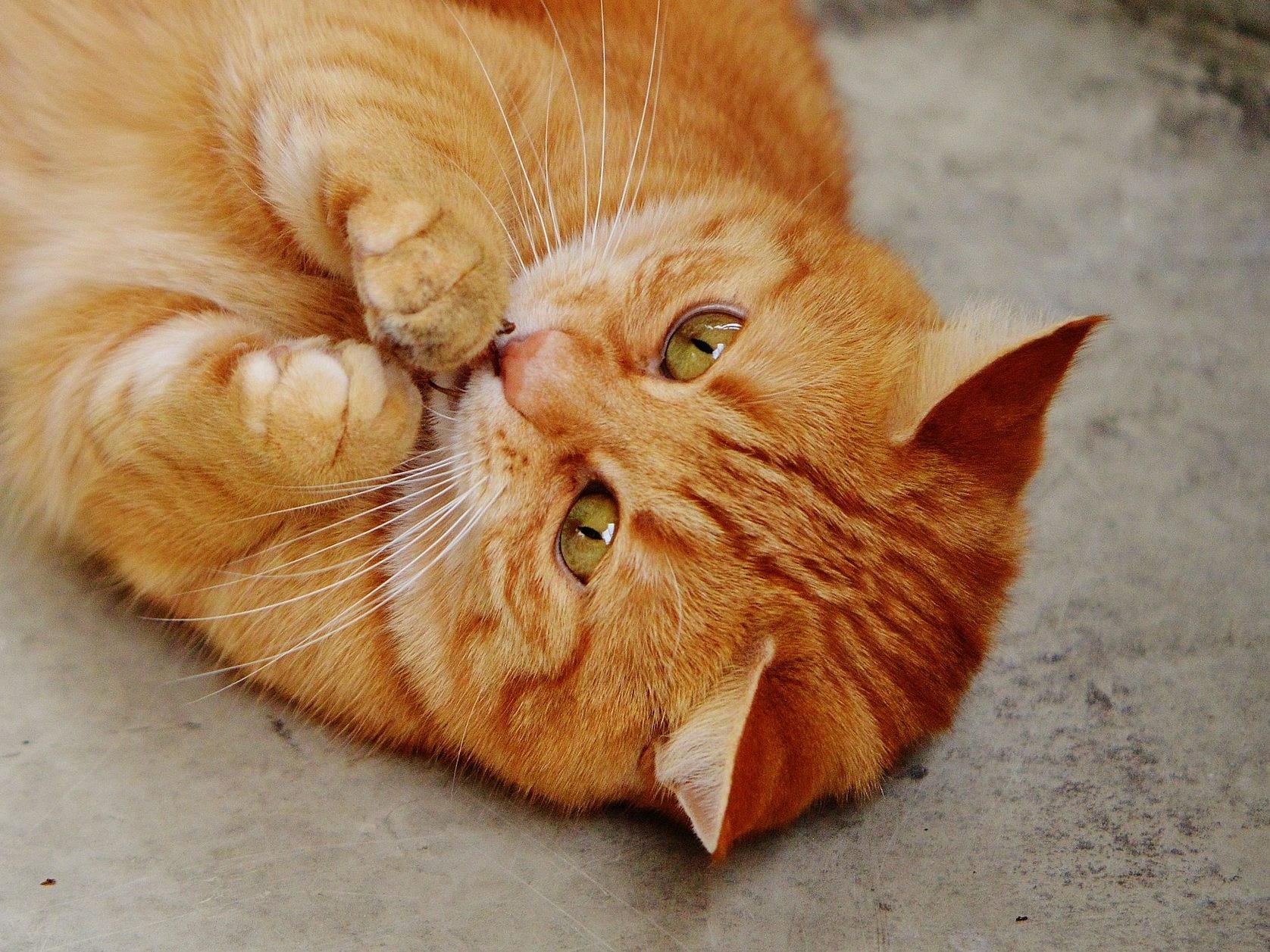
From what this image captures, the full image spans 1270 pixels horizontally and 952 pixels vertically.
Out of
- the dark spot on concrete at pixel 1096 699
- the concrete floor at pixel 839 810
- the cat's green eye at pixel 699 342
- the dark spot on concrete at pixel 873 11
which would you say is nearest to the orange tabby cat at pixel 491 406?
the cat's green eye at pixel 699 342

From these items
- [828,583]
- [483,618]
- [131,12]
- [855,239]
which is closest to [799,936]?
[828,583]

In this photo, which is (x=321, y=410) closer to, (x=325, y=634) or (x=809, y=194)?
(x=325, y=634)

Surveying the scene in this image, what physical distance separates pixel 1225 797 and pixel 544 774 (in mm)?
1320

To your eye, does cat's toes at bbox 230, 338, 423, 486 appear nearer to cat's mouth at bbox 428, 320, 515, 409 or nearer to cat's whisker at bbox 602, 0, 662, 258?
cat's mouth at bbox 428, 320, 515, 409

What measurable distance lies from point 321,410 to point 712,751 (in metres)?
0.80

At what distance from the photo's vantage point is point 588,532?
176 centimetres

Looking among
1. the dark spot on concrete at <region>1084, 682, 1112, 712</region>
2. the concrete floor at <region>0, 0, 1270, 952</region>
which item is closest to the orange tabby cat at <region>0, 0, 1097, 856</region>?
the concrete floor at <region>0, 0, 1270, 952</region>

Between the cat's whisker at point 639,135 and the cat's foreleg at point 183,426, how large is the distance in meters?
0.46

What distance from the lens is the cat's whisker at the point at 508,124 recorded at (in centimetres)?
201

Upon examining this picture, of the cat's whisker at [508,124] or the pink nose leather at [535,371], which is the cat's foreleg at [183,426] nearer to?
the pink nose leather at [535,371]

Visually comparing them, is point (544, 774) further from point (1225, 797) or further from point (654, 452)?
point (1225, 797)

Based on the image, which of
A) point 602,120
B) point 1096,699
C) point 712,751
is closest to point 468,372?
point 602,120

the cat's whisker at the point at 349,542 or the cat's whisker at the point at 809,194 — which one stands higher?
the cat's whisker at the point at 809,194

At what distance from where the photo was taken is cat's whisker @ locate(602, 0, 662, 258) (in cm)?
194
